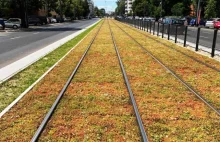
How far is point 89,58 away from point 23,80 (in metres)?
4.57

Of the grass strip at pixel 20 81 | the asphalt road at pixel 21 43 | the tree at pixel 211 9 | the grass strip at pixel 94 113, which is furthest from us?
the tree at pixel 211 9

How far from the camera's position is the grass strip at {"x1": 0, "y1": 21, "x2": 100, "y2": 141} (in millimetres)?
4902

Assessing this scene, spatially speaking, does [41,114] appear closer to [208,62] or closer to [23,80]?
[23,80]

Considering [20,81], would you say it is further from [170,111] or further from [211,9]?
[211,9]

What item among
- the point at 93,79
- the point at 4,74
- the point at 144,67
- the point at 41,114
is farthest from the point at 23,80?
the point at 144,67

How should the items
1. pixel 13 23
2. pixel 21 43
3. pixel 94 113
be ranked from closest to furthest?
pixel 94 113 < pixel 21 43 < pixel 13 23

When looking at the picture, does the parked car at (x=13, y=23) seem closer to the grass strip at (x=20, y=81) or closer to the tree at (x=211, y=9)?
the grass strip at (x=20, y=81)

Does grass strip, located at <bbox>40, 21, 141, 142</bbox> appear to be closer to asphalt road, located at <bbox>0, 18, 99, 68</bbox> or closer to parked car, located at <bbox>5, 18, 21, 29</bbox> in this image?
asphalt road, located at <bbox>0, 18, 99, 68</bbox>

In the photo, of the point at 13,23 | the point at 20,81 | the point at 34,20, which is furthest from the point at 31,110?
the point at 34,20

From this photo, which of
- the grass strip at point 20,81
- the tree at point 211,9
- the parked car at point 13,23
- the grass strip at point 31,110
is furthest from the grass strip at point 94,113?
the tree at point 211,9

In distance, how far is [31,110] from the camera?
6012mm

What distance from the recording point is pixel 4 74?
941 centimetres

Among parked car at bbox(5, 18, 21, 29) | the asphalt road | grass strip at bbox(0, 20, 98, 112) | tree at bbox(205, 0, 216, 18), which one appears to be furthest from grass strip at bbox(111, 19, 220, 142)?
tree at bbox(205, 0, 216, 18)

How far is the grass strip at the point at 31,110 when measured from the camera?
193 inches
